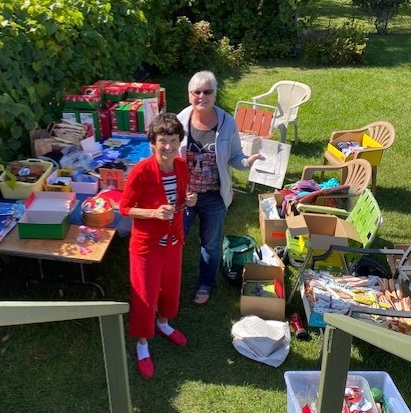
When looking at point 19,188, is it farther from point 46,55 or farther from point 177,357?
point 177,357

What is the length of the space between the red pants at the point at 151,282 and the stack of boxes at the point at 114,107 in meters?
2.38

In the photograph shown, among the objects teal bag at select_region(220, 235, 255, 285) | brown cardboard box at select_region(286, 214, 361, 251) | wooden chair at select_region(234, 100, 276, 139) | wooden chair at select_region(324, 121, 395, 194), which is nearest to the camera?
brown cardboard box at select_region(286, 214, 361, 251)

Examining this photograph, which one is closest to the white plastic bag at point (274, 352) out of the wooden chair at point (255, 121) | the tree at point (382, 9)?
the wooden chair at point (255, 121)

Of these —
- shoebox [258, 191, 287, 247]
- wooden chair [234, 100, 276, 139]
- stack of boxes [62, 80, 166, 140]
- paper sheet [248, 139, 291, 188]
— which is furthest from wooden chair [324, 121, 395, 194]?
stack of boxes [62, 80, 166, 140]

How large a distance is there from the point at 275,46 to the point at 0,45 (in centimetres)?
965

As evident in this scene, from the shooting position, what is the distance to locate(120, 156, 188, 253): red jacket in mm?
3486

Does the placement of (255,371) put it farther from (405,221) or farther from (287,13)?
(287,13)

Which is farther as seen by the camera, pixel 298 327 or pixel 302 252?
pixel 302 252

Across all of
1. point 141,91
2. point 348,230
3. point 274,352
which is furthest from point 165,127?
point 141,91

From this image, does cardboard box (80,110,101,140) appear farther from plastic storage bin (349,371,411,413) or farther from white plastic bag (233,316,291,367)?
plastic storage bin (349,371,411,413)

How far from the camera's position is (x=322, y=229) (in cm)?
502

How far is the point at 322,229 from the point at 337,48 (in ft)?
29.5

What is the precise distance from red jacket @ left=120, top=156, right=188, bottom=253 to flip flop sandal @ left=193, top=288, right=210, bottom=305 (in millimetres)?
1096

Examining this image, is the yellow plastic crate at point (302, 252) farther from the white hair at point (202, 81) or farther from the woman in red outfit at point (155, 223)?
the white hair at point (202, 81)
